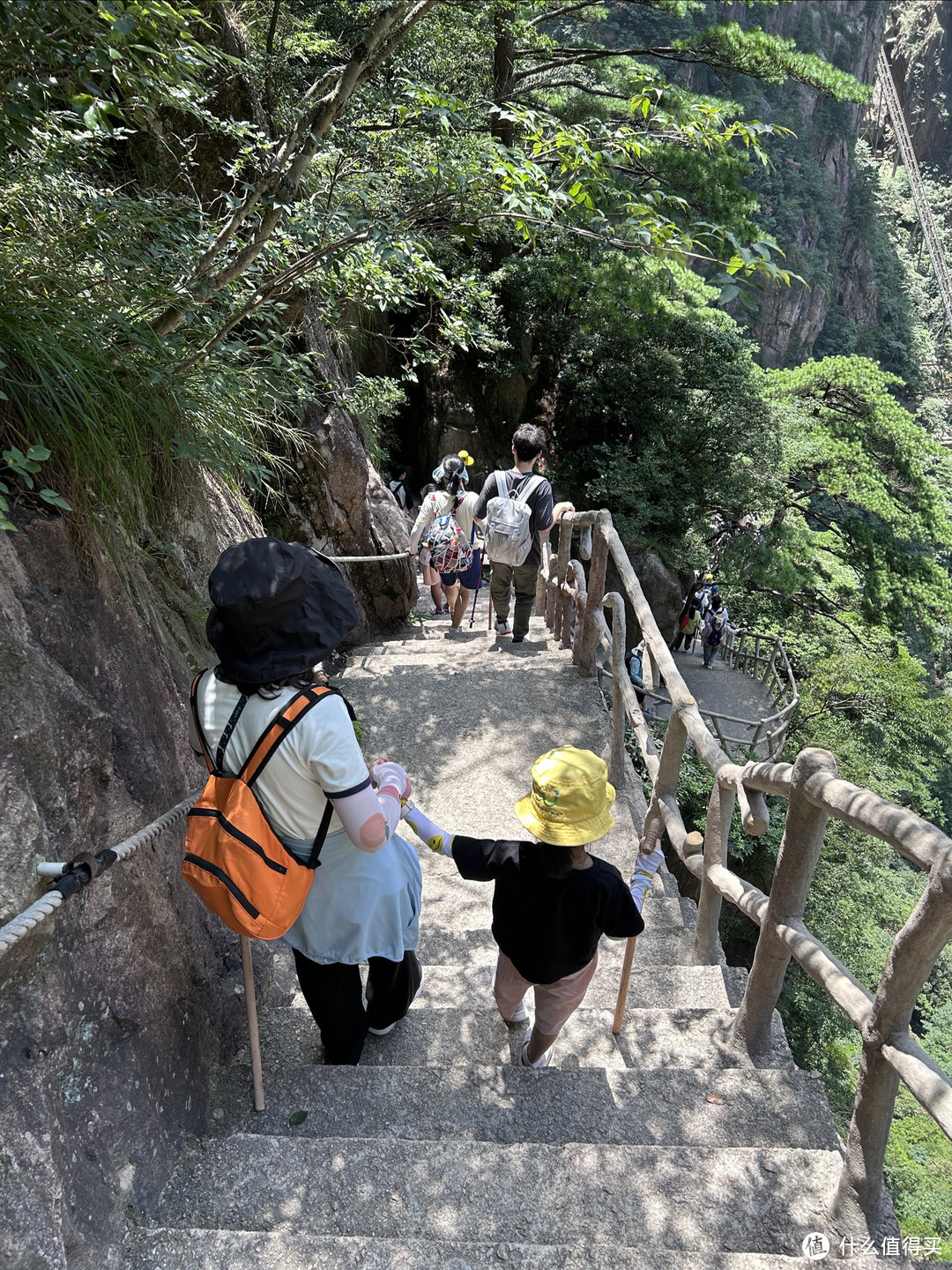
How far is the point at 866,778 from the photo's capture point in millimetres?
11492

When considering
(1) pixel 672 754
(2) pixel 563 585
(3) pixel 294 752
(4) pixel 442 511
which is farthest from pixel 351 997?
(4) pixel 442 511

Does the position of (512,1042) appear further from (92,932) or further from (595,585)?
(595,585)

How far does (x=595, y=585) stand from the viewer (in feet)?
15.2

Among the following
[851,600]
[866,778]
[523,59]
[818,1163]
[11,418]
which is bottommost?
[866,778]

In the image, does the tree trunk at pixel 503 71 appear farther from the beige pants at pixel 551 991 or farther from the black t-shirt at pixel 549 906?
the beige pants at pixel 551 991

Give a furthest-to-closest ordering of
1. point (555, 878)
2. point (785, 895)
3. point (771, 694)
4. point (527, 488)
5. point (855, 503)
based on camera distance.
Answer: point (855, 503), point (771, 694), point (527, 488), point (785, 895), point (555, 878)

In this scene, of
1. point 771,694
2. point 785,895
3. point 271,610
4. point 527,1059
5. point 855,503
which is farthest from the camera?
point 855,503

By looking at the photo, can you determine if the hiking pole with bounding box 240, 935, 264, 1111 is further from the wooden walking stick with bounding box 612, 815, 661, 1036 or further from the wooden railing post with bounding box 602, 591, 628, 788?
the wooden railing post with bounding box 602, 591, 628, 788

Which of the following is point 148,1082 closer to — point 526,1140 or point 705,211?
point 526,1140

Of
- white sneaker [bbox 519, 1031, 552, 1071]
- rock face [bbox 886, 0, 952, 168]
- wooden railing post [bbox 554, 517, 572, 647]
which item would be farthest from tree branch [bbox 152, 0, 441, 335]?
rock face [bbox 886, 0, 952, 168]

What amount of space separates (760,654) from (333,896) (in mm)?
14550

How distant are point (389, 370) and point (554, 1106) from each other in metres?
11.2

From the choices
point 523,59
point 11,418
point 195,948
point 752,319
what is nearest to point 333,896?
point 195,948

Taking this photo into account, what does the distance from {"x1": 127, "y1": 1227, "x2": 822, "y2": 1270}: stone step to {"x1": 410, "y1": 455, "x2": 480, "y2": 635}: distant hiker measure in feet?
15.0
